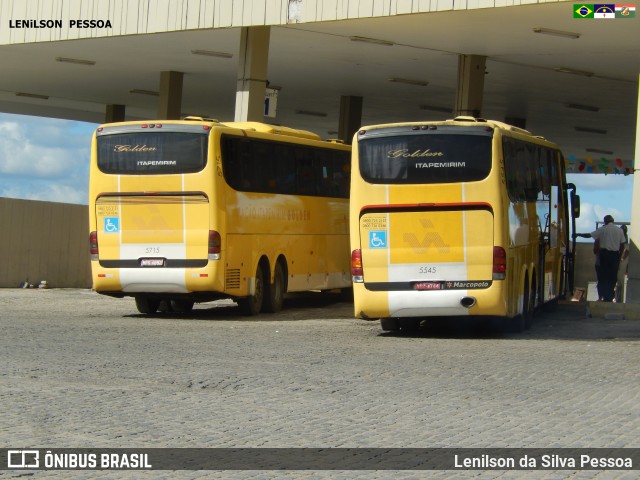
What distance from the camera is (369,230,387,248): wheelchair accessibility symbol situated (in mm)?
19594

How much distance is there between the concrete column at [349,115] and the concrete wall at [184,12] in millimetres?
12414

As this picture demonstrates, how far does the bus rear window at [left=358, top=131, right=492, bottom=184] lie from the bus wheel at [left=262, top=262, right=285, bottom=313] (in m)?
6.03

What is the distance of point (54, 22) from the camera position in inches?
1154

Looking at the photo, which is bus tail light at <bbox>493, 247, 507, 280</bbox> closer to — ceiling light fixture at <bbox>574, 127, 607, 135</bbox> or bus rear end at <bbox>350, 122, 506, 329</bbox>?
bus rear end at <bbox>350, 122, 506, 329</bbox>

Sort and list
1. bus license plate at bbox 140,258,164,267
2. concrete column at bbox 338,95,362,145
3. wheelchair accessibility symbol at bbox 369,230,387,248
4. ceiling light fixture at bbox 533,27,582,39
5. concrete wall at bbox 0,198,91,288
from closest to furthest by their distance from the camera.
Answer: wheelchair accessibility symbol at bbox 369,230,387,248, bus license plate at bbox 140,258,164,267, ceiling light fixture at bbox 533,27,582,39, concrete wall at bbox 0,198,91,288, concrete column at bbox 338,95,362,145

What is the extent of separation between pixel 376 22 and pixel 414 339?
8651 millimetres

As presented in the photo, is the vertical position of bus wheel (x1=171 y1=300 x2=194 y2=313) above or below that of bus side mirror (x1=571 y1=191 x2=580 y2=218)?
below

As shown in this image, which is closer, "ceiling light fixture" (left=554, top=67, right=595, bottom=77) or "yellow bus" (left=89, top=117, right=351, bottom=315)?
"yellow bus" (left=89, top=117, right=351, bottom=315)

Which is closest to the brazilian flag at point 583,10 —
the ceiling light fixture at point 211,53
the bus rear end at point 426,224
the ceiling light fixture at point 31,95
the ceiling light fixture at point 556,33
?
the ceiling light fixture at point 556,33

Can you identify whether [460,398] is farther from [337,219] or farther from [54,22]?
[54,22]

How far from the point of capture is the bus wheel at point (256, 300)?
79.8ft

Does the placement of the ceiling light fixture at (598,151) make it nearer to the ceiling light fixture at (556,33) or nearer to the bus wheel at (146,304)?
the ceiling light fixture at (556,33)

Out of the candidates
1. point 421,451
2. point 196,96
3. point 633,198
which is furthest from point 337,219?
point 421,451

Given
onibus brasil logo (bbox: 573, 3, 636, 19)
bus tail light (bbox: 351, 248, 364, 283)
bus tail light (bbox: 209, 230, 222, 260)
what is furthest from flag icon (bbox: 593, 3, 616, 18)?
bus tail light (bbox: 209, 230, 222, 260)
